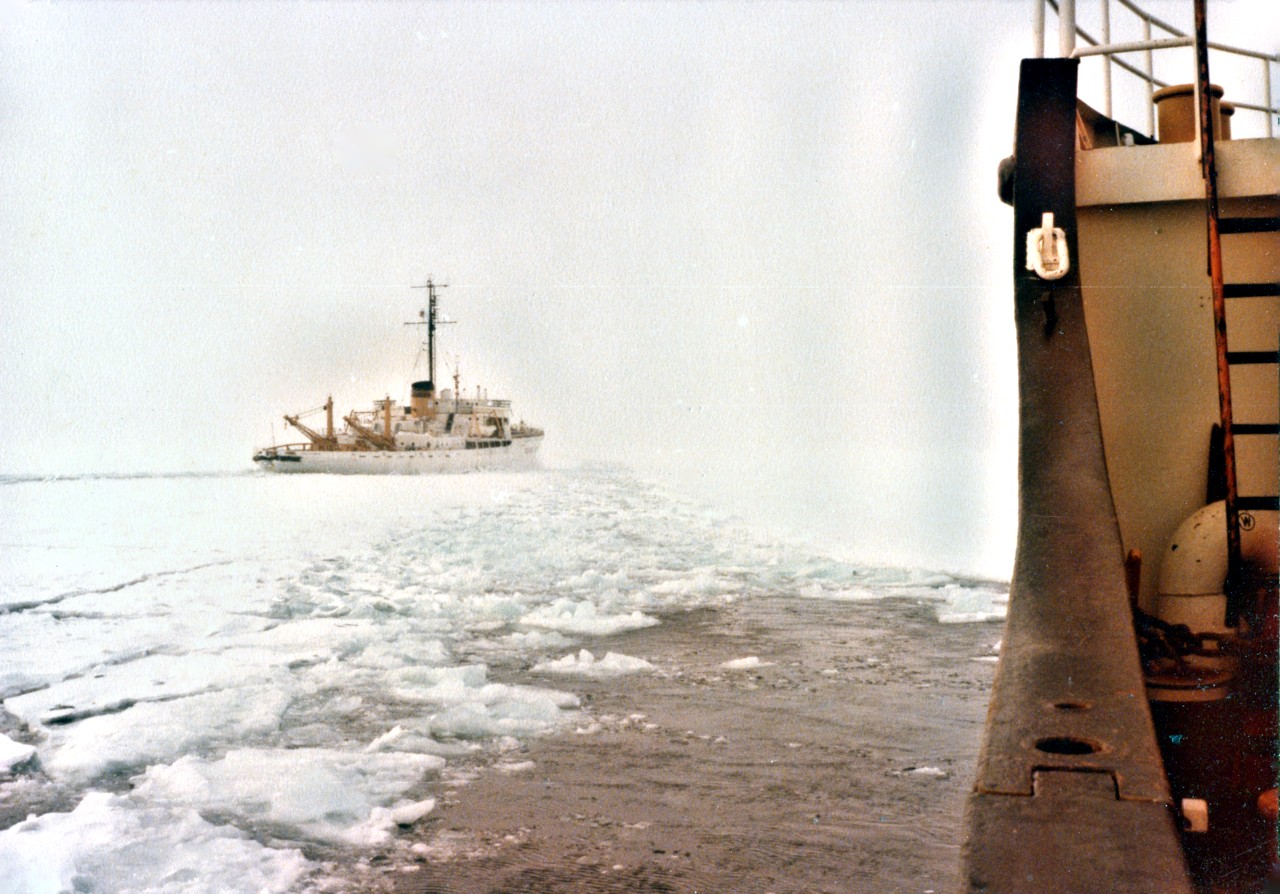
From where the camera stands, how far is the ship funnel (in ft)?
157

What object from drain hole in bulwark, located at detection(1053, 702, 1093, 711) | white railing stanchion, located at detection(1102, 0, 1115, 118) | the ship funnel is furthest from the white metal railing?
the ship funnel

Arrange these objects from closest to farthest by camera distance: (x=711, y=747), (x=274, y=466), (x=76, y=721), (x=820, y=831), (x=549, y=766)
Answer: (x=820, y=831)
(x=549, y=766)
(x=711, y=747)
(x=76, y=721)
(x=274, y=466)

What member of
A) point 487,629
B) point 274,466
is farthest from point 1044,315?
point 274,466

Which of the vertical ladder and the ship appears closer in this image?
the vertical ladder

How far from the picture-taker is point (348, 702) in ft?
19.4

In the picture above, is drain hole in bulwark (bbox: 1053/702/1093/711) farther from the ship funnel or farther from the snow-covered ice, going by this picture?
the ship funnel

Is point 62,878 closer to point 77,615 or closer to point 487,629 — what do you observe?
point 487,629

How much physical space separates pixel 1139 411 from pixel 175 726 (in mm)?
4904

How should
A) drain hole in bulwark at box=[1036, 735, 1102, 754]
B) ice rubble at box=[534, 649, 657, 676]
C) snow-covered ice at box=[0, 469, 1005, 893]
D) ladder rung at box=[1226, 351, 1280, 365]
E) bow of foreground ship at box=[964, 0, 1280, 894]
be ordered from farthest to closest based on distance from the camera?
ice rubble at box=[534, 649, 657, 676], snow-covered ice at box=[0, 469, 1005, 893], ladder rung at box=[1226, 351, 1280, 365], drain hole in bulwark at box=[1036, 735, 1102, 754], bow of foreground ship at box=[964, 0, 1280, 894]

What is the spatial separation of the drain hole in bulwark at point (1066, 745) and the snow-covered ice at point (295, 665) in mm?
2690

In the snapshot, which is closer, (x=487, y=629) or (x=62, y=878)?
(x=62, y=878)

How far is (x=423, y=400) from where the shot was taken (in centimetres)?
4822

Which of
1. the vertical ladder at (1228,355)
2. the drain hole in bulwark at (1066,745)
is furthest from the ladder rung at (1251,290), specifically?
the drain hole in bulwark at (1066,745)

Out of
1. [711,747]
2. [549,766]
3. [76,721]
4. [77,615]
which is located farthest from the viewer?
[77,615]
